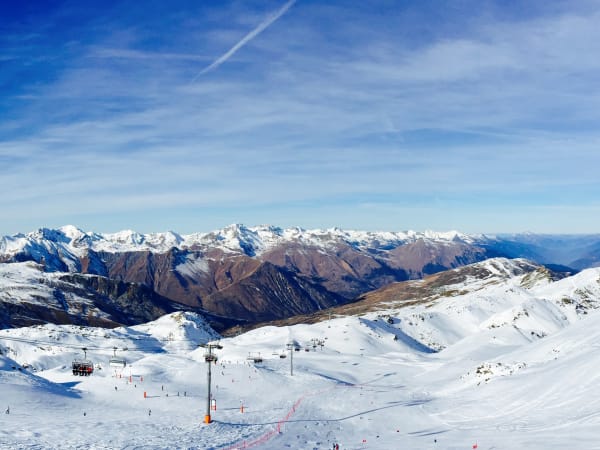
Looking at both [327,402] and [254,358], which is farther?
[254,358]

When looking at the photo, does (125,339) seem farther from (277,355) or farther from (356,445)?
(356,445)

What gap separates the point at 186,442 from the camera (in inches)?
1438

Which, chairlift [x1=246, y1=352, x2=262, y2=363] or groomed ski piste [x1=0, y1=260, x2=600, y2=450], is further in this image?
chairlift [x1=246, y1=352, x2=262, y2=363]

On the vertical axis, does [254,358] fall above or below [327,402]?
below

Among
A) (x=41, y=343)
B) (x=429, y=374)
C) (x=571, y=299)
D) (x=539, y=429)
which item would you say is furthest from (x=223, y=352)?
(x=571, y=299)

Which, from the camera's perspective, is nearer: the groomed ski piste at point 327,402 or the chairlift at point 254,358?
the groomed ski piste at point 327,402

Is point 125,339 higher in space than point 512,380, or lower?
lower

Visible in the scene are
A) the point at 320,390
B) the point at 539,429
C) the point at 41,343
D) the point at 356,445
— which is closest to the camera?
the point at 539,429

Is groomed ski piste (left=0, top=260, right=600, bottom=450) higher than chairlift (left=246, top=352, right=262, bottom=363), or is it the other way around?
groomed ski piste (left=0, top=260, right=600, bottom=450)

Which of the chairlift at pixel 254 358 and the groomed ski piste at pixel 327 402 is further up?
the groomed ski piste at pixel 327 402

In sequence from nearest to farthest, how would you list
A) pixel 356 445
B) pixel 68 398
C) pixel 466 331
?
pixel 356 445 → pixel 68 398 → pixel 466 331

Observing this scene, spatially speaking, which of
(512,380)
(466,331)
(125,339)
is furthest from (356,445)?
(125,339)

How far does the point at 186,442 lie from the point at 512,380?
33.4 meters

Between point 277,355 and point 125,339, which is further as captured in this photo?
point 125,339
